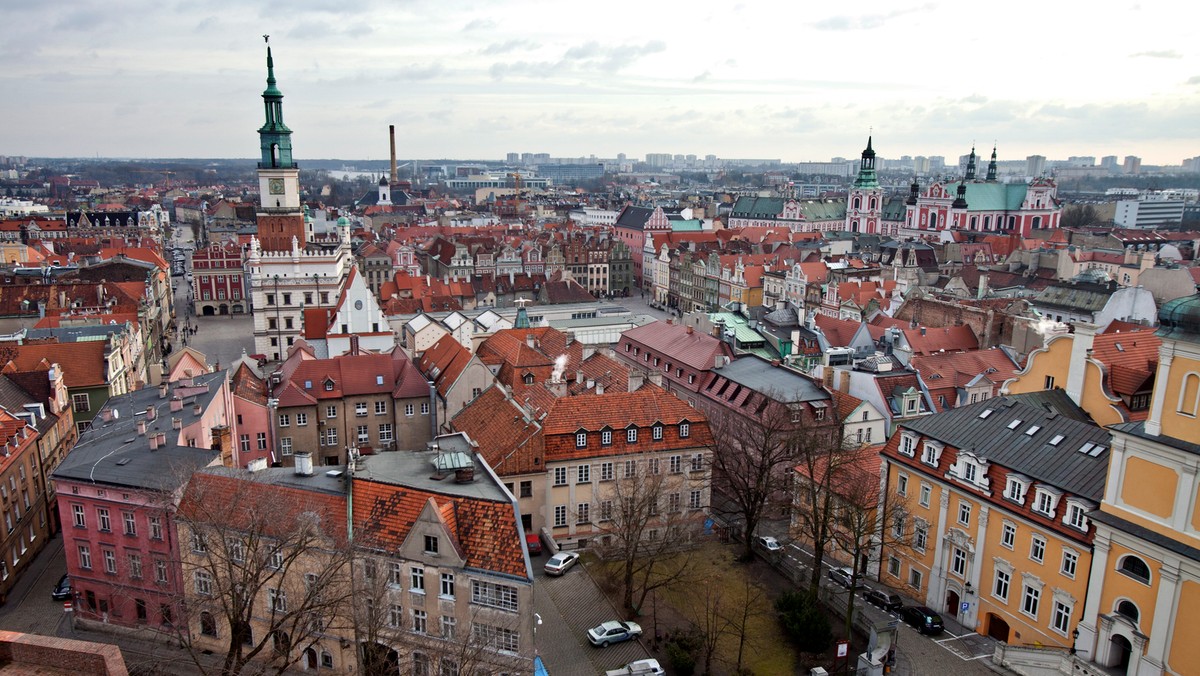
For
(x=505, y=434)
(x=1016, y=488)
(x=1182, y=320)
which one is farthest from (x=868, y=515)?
(x=505, y=434)

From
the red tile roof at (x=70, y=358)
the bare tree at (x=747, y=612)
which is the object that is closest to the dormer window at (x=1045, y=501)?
the bare tree at (x=747, y=612)

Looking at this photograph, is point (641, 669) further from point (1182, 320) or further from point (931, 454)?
point (1182, 320)

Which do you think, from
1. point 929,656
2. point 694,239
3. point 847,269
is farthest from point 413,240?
point 929,656

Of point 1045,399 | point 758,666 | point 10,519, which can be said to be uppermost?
point 1045,399

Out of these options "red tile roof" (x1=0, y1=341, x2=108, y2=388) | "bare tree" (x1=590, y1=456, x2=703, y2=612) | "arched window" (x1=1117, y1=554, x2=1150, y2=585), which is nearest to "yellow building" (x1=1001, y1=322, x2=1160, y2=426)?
"arched window" (x1=1117, y1=554, x2=1150, y2=585)

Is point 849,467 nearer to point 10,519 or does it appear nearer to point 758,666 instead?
point 758,666

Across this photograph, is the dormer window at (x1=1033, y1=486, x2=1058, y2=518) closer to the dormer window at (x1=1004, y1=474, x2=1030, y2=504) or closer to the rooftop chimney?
the dormer window at (x1=1004, y1=474, x2=1030, y2=504)
